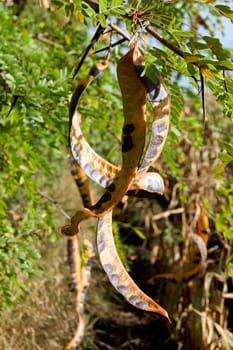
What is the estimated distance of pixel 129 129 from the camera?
623 millimetres

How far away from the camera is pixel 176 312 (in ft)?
10.6

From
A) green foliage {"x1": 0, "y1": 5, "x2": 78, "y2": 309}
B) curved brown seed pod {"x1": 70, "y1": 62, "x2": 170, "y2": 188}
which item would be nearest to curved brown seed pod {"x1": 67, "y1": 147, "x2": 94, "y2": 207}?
green foliage {"x1": 0, "y1": 5, "x2": 78, "y2": 309}

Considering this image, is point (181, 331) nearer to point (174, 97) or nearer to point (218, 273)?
point (218, 273)

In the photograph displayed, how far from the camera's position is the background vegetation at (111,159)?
0.75 m

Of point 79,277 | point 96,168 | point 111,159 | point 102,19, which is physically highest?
point 102,19

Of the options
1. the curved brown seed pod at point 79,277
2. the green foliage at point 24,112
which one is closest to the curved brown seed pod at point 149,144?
the green foliage at point 24,112

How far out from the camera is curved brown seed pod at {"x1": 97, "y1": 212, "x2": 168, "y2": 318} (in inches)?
25.3

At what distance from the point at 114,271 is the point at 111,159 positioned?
180 centimetres

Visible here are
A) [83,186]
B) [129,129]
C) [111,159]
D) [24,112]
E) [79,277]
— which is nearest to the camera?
[129,129]

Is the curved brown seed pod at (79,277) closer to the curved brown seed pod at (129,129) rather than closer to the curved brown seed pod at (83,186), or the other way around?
the curved brown seed pod at (83,186)

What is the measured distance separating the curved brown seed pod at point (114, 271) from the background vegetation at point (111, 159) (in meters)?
0.15

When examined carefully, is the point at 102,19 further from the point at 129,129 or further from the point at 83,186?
the point at 83,186

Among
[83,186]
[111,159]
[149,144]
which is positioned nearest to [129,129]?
[149,144]

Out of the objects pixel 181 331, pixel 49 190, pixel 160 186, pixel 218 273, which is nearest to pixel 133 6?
pixel 160 186
